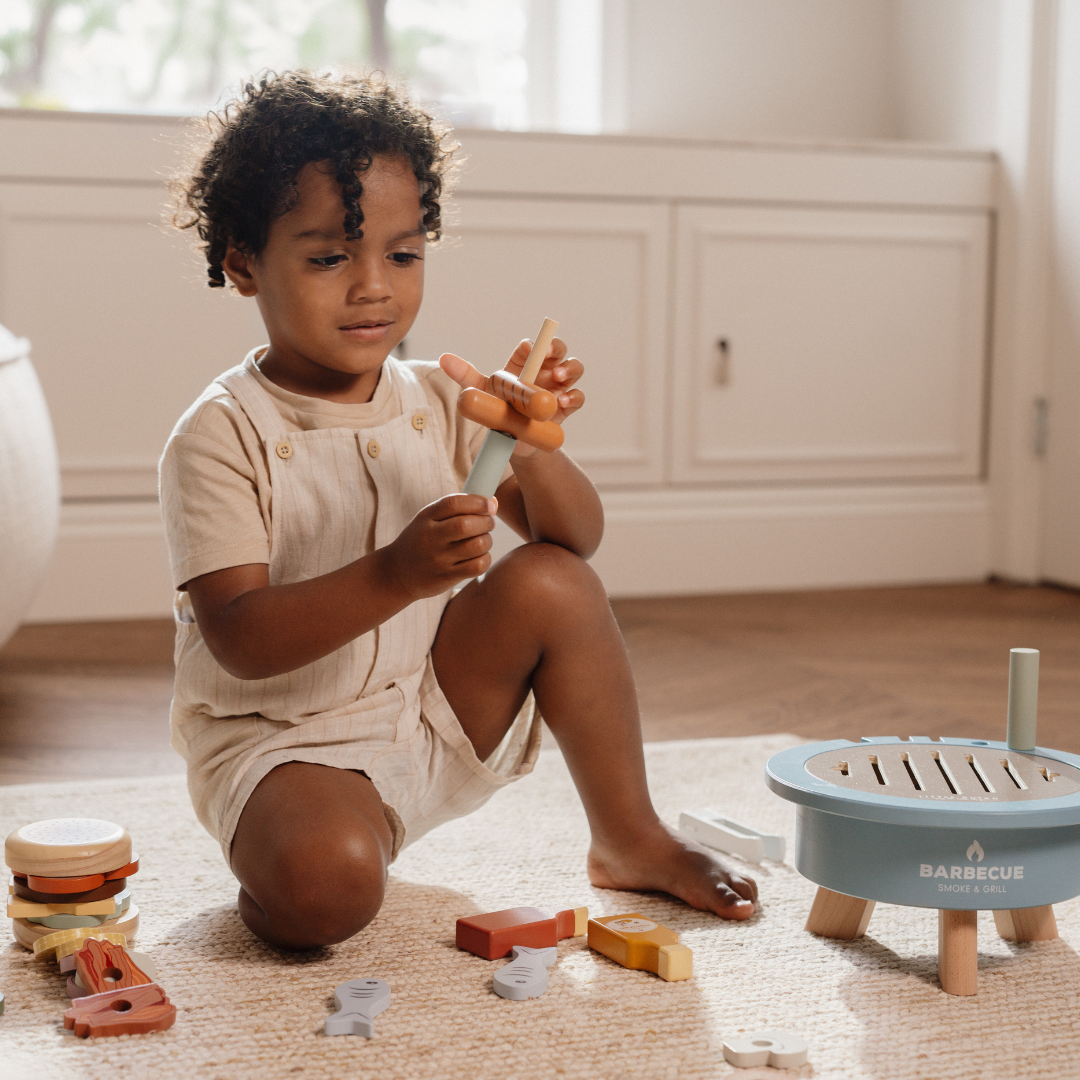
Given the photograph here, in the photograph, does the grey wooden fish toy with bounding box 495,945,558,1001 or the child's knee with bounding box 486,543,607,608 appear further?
the child's knee with bounding box 486,543,607,608

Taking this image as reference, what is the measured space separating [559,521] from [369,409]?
0.49 ft

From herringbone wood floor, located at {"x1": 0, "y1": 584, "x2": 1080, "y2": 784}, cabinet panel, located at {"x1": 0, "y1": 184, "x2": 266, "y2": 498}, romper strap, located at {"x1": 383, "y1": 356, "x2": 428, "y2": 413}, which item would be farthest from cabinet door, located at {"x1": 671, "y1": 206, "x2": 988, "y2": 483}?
romper strap, located at {"x1": 383, "y1": 356, "x2": 428, "y2": 413}

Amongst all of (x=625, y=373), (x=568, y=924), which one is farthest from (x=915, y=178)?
(x=568, y=924)

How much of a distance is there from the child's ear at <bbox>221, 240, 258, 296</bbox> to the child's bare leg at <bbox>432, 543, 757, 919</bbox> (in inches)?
9.9

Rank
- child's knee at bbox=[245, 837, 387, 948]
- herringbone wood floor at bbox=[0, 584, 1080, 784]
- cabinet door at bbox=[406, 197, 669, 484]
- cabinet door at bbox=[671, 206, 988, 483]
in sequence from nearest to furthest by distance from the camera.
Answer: child's knee at bbox=[245, 837, 387, 948] → herringbone wood floor at bbox=[0, 584, 1080, 784] → cabinet door at bbox=[406, 197, 669, 484] → cabinet door at bbox=[671, 206, 988, 483]

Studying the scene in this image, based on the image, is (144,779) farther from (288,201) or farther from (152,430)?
(152,430)

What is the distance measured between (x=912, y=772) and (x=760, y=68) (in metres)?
1.91

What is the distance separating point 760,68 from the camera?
7.94 ft

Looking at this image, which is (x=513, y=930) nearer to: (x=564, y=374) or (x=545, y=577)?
(x=545, y=577)

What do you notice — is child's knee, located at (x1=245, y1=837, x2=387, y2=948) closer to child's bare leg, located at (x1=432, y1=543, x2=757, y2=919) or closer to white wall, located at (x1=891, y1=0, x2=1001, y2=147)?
child's bare leg, located at (x1=432, y1=543, x2=757, y2=919)

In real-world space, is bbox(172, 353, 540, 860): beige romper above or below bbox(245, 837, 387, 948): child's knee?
above

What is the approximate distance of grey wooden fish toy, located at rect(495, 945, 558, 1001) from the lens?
737 millimetres

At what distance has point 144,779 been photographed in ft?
3.81

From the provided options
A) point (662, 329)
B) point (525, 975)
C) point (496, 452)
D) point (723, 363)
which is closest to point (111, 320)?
point (662, 329)
